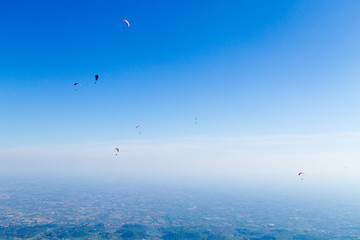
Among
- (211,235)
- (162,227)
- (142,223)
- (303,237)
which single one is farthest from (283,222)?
(142,223)

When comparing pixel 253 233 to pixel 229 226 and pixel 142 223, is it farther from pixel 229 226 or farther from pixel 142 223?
pixel 142 223

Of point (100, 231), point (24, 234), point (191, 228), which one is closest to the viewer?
point (24, 234)

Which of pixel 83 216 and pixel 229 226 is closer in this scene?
pixel 229 226

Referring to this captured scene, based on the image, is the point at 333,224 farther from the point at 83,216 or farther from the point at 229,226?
the point at 83,216

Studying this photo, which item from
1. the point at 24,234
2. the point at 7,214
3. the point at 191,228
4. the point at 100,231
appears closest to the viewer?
the point at 24,234

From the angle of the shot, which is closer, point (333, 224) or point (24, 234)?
point (24, 234)

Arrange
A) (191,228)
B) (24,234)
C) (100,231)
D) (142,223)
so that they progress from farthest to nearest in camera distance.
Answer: (142,223), (191,228), (100,231), (24,234)

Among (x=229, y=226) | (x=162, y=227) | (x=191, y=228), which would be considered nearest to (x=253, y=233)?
(x=229, y=226)

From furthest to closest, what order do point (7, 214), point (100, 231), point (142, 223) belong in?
point (7, 214), point (142, 223), point (100, 231)
